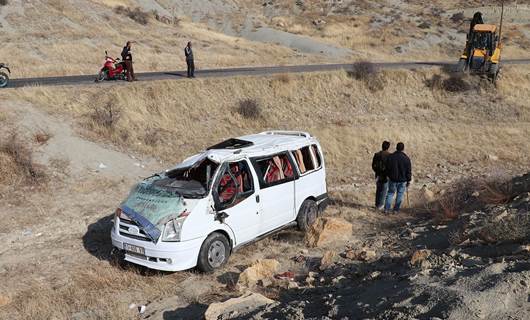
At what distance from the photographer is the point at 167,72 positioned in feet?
79.9

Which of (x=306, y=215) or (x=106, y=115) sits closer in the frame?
(x=306, y=215)

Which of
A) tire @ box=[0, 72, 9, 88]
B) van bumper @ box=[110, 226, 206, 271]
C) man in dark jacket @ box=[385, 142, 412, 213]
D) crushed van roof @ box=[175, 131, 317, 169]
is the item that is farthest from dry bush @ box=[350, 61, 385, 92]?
van bumper @ box=[110, 226, 206, 271]

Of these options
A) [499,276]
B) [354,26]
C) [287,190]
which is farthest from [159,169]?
[354,26]

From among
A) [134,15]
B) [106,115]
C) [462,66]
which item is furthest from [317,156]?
[134,15]

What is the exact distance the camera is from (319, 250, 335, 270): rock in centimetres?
807

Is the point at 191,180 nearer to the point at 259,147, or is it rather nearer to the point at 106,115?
the point at 259,147

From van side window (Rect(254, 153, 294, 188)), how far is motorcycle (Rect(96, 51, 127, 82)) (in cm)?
1301

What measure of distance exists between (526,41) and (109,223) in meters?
47.2

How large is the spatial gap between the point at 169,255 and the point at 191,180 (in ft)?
5.26

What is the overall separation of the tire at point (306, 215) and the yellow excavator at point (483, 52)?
20868mm

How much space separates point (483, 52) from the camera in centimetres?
2725

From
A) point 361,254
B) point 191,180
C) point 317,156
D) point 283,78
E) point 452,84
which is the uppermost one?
point 283,78

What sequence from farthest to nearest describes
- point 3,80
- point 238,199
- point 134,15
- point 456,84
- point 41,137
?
point 134,15, point 456,84, point 3,80, point 41,137, point 238,199

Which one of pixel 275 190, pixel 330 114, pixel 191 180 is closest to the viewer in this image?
pixel 191 180
